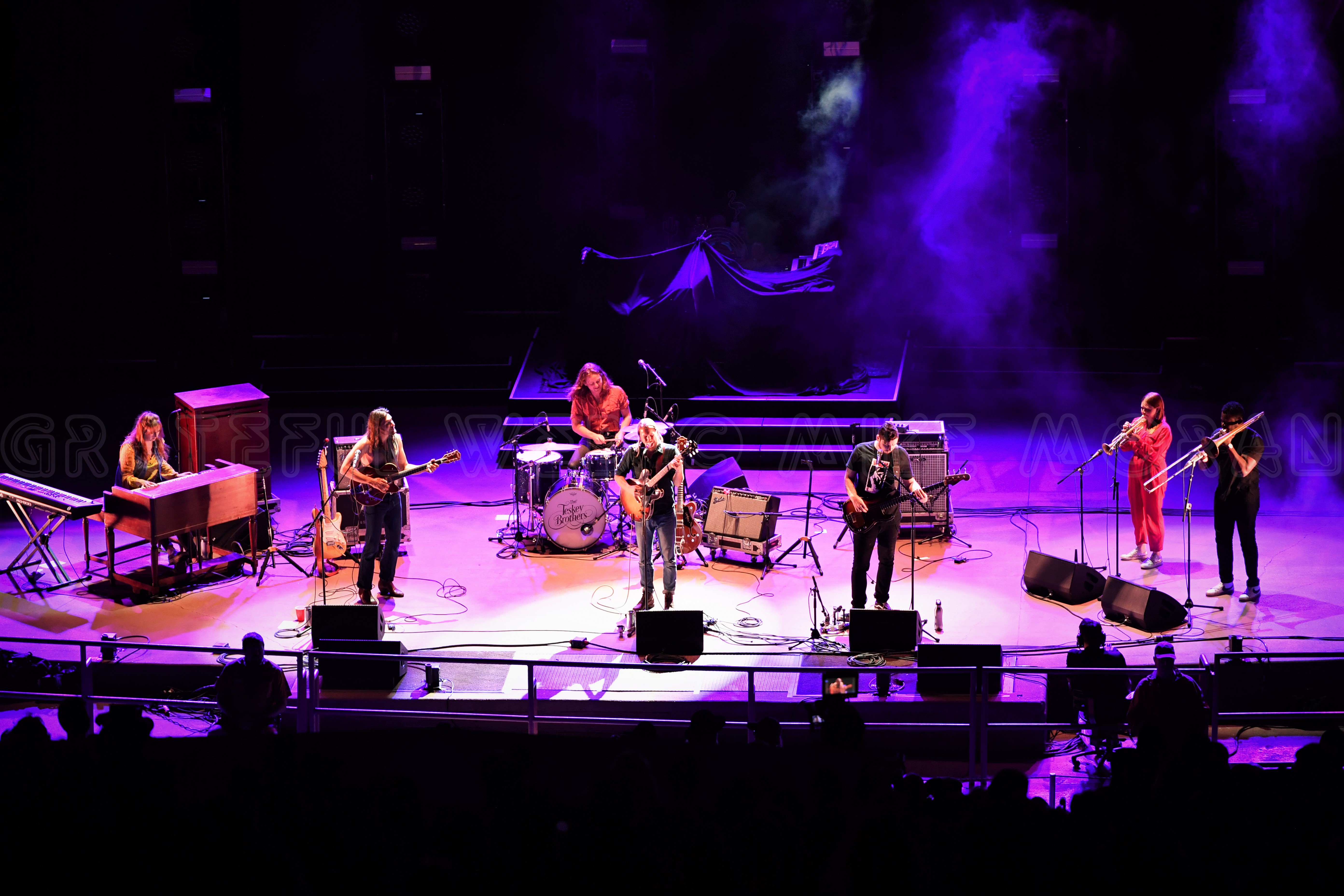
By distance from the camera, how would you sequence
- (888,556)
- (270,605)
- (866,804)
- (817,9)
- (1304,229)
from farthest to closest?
(817,9) < (1304,229) < (270,605) < (888,556) < (866,804)

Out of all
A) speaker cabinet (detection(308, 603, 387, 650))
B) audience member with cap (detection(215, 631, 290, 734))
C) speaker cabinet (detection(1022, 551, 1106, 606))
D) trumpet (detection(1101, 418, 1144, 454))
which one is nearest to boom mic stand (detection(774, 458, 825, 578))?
speaker cabinet (detection(1022, 551, 1106, 606))

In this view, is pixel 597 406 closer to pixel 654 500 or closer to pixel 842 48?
pixel 654 500

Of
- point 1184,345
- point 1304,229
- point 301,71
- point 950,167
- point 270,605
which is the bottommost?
point 270,605

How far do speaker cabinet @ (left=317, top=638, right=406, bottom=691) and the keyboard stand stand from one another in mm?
3915

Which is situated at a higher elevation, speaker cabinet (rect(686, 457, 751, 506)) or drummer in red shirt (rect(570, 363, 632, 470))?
drummer in red shirt (rect(570, 363, 632, 470))

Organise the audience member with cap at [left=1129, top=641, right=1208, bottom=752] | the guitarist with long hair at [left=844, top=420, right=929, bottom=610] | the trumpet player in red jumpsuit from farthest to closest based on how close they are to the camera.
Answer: the trumpet player in red jumpsuit → the guitarist with long hair at [left=844, top=420, right=929, bottom=610] → the audience member with cap at [left=1129, top=641, right=1208, bottom=752]

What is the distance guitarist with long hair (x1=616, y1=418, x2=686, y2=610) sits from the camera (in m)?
10.2

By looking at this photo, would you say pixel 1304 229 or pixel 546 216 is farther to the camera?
pixel 546 216

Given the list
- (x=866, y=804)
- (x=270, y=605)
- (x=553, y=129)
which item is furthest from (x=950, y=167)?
(x=866, y=804)

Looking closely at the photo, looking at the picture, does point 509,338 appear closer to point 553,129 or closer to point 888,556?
point 553,129

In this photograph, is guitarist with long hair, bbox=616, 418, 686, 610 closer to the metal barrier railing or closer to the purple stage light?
the metal barrier railing

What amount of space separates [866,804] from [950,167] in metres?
15.6

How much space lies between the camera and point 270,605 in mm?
11250

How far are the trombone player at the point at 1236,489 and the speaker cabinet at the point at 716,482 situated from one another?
4.59 meters
